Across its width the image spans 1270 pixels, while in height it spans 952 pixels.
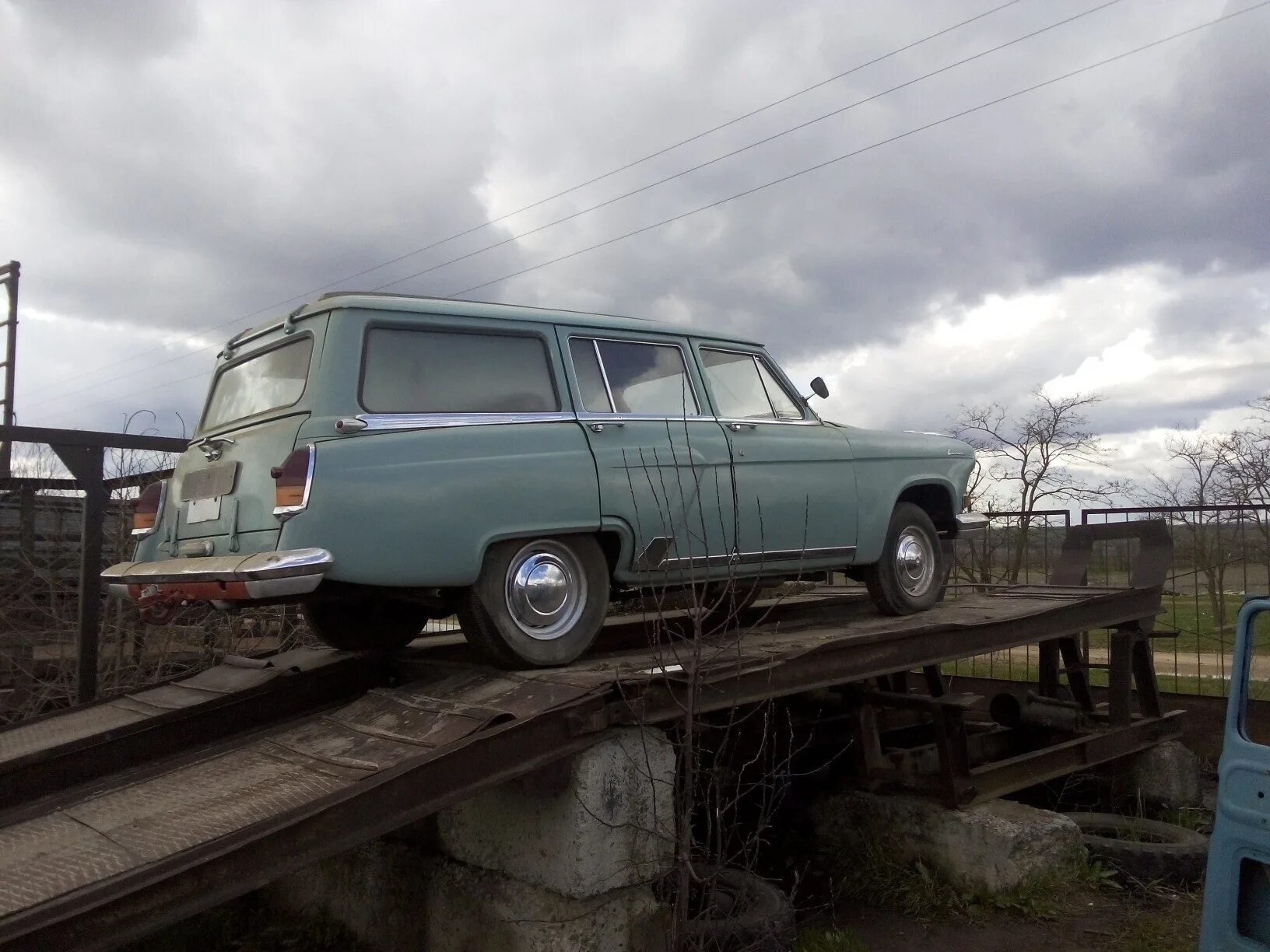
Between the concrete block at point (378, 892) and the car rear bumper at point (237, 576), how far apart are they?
1.44 m

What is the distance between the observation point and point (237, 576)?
148 inches

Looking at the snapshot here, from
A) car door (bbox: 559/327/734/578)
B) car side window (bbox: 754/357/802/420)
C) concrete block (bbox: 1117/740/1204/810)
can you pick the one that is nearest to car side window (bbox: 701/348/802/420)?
car side window (bbox: 754/357/802/420)

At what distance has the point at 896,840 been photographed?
18.8 ft

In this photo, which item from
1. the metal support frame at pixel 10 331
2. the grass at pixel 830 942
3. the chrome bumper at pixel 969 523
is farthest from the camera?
the metal support frame at pixel 10 331

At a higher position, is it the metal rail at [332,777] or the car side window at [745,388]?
the car side window at [745,388]

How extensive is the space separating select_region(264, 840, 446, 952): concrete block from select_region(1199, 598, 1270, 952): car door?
117 inches

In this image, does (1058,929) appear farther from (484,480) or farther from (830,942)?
(484,480)

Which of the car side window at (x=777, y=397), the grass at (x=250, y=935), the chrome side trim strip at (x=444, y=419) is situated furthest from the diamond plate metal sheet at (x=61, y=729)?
the car side window at (x=777, y=397)

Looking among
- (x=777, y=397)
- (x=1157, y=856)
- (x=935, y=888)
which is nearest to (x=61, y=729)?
Answer: (x=777, y=397)

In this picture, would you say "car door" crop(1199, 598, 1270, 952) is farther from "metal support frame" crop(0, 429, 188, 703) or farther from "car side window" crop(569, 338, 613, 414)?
"metal support frame" crop(0, 429, 188, 703)

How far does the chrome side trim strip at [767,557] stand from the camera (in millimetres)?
4730

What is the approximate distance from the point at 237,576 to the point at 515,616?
1.12 metres

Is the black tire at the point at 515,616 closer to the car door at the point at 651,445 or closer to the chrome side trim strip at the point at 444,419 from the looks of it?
the car door at the point at 651,445

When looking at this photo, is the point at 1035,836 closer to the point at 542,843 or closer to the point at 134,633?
the point at 542,843
